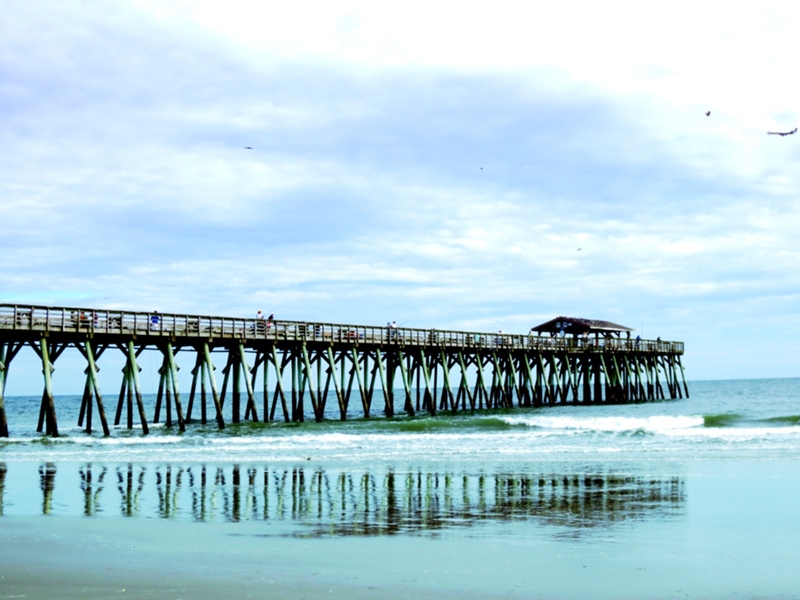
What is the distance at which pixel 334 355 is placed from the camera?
40875mm

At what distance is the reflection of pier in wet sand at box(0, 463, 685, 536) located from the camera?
11.5 meters

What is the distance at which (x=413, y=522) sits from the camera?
1121cm

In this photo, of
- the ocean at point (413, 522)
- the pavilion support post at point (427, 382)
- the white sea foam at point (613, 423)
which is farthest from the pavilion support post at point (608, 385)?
the ocean at point (413, 522)

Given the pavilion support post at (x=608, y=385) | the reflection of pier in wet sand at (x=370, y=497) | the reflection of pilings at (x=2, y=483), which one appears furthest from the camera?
the pavilion support post at (x=608, y=385)

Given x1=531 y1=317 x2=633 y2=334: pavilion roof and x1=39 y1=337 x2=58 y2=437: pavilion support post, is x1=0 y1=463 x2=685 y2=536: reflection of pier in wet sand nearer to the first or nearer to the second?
x1=39 y1=337 x2=58 y2=437: pavilion support post

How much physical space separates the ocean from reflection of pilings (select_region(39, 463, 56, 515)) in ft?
0.15

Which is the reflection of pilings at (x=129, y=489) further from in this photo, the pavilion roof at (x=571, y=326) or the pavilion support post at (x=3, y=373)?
the pavilion roof at (x=571, y=326)

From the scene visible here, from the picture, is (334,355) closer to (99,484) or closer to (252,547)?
(99,484)

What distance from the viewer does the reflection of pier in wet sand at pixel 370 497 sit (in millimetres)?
11461

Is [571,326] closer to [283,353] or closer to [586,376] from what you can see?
[586,376]

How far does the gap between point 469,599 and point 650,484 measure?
27.5ft

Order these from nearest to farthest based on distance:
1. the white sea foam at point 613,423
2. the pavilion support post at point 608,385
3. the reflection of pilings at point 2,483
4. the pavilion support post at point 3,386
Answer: the reflection of pilings at point 2,483, the pavilion support post at point 3,386, the white sea foam at point 613,423, the pavilion support post at point 608,385

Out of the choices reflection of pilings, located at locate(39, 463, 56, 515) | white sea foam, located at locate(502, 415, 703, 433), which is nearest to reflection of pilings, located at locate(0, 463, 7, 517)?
reflection of pilings, located at locate(39, 463, 56, 515)

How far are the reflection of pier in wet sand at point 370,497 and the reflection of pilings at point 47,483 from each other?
2 centimetres
